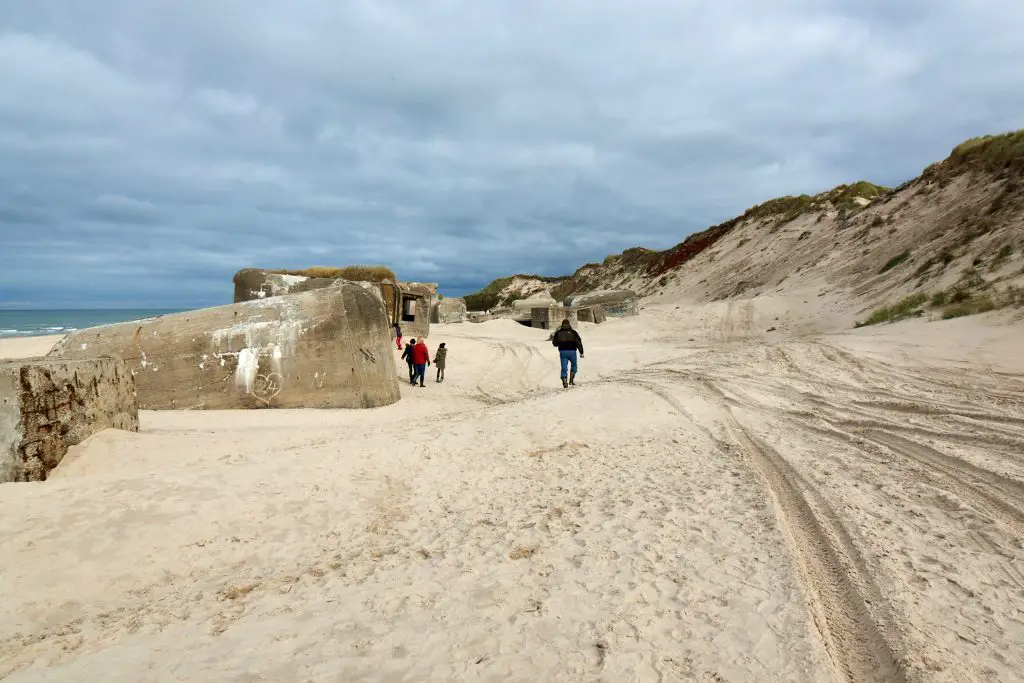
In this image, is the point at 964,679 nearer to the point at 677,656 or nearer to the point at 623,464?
the point at 677,656

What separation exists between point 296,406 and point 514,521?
5.14 meters

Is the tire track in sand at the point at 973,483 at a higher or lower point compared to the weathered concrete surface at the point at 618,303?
lower

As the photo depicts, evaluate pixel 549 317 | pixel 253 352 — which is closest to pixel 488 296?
pixel 549 317

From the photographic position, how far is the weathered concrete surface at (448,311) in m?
26.9

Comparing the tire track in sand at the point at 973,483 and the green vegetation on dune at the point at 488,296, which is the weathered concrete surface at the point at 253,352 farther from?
the green vegetation on dune at the point at 488,296

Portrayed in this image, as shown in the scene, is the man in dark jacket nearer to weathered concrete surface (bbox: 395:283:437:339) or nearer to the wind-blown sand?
the wind-blown sand

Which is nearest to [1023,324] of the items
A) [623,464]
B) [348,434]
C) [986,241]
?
[986,241]

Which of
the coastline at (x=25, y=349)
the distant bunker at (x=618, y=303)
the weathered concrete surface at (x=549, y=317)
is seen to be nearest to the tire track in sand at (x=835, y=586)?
the coastline at (x=25, y=349)

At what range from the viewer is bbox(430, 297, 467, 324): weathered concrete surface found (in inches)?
1057

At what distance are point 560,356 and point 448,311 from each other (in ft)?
56.3

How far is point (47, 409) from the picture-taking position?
4.62m

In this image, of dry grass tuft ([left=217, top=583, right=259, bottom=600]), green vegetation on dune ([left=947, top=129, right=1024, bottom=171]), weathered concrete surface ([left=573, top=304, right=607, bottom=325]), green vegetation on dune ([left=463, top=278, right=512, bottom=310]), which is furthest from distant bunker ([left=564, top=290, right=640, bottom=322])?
green vegetation on dune ([left=463, top=278, right=512, bottom=310])

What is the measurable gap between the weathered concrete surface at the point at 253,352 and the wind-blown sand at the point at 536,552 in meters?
1.37

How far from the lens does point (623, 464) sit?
471cm
